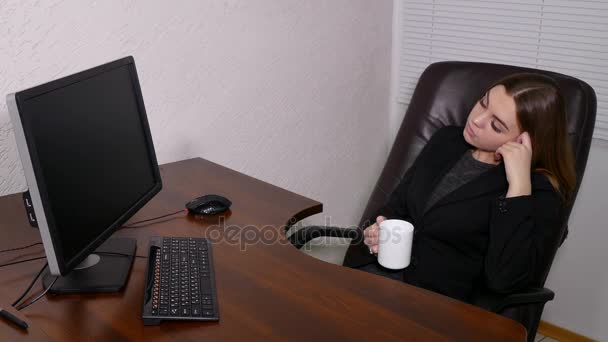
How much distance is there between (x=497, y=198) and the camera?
1620 mm

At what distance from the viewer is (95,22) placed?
1.67 metres

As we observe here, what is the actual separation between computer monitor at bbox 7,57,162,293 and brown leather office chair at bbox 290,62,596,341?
54 centimetres

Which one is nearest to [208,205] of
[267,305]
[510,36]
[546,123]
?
[267,305]

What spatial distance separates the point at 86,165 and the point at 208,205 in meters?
0.42

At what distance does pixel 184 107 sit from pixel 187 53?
162mm

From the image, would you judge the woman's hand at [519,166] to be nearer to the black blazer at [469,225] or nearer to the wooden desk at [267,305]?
the black blazer at [469,225]

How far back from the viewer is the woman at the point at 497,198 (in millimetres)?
1578

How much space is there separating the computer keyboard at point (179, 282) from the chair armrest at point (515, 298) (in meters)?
0.73

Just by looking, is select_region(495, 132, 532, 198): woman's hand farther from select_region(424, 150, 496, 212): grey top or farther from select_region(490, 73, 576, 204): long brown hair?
select_region(424, 150, 496, 212): grey top

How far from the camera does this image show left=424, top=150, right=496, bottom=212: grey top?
1798mm

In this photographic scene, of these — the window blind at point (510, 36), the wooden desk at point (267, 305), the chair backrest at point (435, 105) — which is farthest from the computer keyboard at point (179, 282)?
the window blind at point (510, 36)

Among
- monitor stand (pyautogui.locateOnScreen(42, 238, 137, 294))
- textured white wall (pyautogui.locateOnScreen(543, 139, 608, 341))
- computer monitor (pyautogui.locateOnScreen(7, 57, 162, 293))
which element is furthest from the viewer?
textured white wall (pyautogui.locateOnScreen(543, 139, 608, 341))

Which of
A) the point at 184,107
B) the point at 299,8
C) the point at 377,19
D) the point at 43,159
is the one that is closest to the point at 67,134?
the point at 43,159

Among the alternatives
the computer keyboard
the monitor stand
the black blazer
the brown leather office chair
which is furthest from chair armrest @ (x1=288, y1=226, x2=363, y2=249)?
the monitor stand
